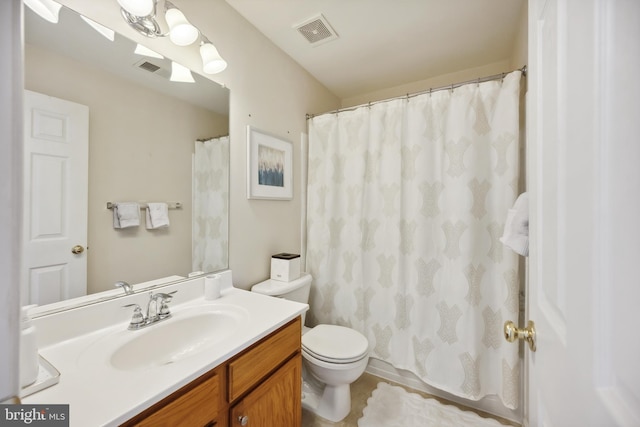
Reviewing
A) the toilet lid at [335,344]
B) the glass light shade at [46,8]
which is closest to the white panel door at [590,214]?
the toilet lid at [335,344]

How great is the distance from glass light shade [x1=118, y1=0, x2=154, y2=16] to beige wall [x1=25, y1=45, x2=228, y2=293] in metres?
0.25

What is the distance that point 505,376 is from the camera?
1.44 meters

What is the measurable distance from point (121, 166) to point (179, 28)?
2.18 ft

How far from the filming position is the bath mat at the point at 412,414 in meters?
1.47

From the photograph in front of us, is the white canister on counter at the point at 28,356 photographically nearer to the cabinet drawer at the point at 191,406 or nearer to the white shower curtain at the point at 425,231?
the cabinet drawer at the point at 191,406

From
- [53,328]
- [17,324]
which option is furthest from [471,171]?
[53,328]

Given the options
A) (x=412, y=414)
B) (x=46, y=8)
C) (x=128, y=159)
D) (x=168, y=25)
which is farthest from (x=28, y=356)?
(x=412, y=414)

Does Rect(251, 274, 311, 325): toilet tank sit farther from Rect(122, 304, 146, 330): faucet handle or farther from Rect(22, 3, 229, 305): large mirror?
Rect(122, 304, 146, 330): faucet handle

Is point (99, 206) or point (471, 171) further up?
point (471, 171)

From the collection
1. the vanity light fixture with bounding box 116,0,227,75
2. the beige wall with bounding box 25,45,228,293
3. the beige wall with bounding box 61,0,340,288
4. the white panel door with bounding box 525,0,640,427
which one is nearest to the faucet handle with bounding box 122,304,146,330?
the beige wall with bounding box 25,45,228,293

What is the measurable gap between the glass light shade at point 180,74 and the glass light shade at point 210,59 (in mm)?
101

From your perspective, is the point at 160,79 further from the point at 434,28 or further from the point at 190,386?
the point at 434,28

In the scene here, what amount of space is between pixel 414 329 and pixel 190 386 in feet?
4.76

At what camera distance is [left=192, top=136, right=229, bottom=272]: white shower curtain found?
1.32 m
